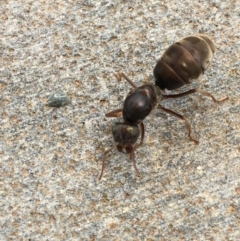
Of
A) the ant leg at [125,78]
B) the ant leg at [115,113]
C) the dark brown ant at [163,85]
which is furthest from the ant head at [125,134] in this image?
the ant leg at [125,78]

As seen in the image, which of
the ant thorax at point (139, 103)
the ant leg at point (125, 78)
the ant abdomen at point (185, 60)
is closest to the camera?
the ant abdomen at point (185, 60)

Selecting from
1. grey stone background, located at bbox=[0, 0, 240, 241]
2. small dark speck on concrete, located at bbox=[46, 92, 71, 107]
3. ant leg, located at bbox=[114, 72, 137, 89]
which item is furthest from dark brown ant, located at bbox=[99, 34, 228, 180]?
small dark speck on concrete, located at bbox=[46, 92, 71, 107]

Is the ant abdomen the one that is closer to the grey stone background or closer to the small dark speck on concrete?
the grey stone background

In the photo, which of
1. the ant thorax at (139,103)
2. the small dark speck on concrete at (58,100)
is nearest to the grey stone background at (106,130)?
the small dark speck on concrete at (58,100)

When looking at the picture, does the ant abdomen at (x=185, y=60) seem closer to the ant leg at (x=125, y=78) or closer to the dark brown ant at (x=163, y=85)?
the dark brown ant at (x=163, y=85)

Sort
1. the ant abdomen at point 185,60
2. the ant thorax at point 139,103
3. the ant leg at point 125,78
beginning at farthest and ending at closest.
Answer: the ant leg at point 125,78 < the ant thorax at point 139,103 < the ant abdomen at point 185,60

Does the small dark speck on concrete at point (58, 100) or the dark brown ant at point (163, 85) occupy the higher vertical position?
the dark brown ant at point (163, 85)

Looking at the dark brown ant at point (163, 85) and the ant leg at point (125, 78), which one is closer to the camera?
the dark brown ant at point (163, 85)
